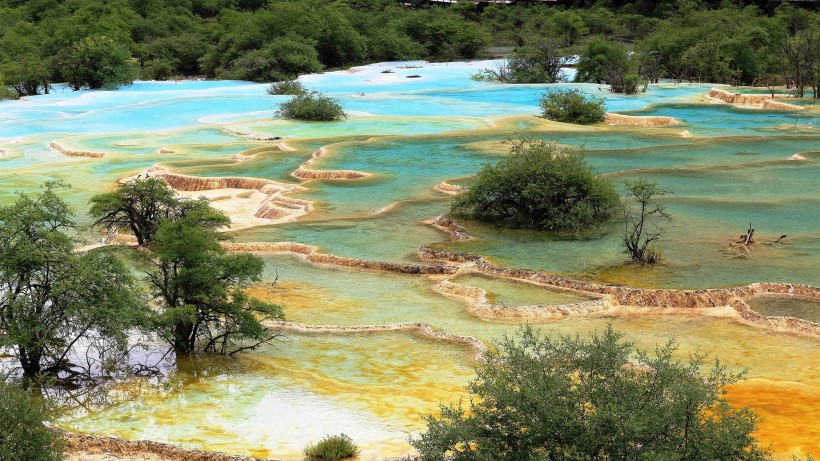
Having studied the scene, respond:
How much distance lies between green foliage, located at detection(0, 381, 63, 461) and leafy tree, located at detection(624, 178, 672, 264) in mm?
9305

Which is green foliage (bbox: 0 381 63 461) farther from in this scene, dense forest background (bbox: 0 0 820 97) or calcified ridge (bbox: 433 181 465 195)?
dense forest background (bbox: 0 0 820 97)

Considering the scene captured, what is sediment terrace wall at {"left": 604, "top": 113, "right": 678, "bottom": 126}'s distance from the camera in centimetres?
3209

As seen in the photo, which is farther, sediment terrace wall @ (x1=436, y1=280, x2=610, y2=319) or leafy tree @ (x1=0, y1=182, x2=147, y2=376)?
sediment terrace wall @ (x1=436, y1=280, x2=610, y2=319)

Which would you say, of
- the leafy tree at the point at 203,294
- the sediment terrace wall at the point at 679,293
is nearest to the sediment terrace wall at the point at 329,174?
the sediment terrace wall at the point at 679,293

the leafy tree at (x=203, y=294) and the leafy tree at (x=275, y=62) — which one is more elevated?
the leafy tree at (x=275, y=62)

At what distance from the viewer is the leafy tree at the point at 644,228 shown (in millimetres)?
14977

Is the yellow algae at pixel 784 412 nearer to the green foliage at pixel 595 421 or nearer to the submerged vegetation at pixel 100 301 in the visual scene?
the green foliage at pixel 595 421

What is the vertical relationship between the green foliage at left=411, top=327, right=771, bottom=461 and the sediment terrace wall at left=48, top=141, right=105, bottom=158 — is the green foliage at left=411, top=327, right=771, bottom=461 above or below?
below

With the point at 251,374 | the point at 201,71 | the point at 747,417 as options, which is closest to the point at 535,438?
the point at 747,417

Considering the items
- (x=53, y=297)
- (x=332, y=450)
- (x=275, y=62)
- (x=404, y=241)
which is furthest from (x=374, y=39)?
(x=332, y=450)

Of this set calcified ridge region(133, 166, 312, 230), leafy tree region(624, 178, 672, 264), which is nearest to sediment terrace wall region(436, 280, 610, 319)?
leafy tree region(624, 178, 672, 264)

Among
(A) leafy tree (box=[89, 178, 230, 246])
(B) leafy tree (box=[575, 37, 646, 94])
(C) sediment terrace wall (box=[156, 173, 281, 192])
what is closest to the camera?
(A) leafy tree (box=[89, 178, 230, 246])

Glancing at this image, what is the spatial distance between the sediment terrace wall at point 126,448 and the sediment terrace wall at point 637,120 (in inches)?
1002

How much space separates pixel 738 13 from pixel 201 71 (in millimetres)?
28751
